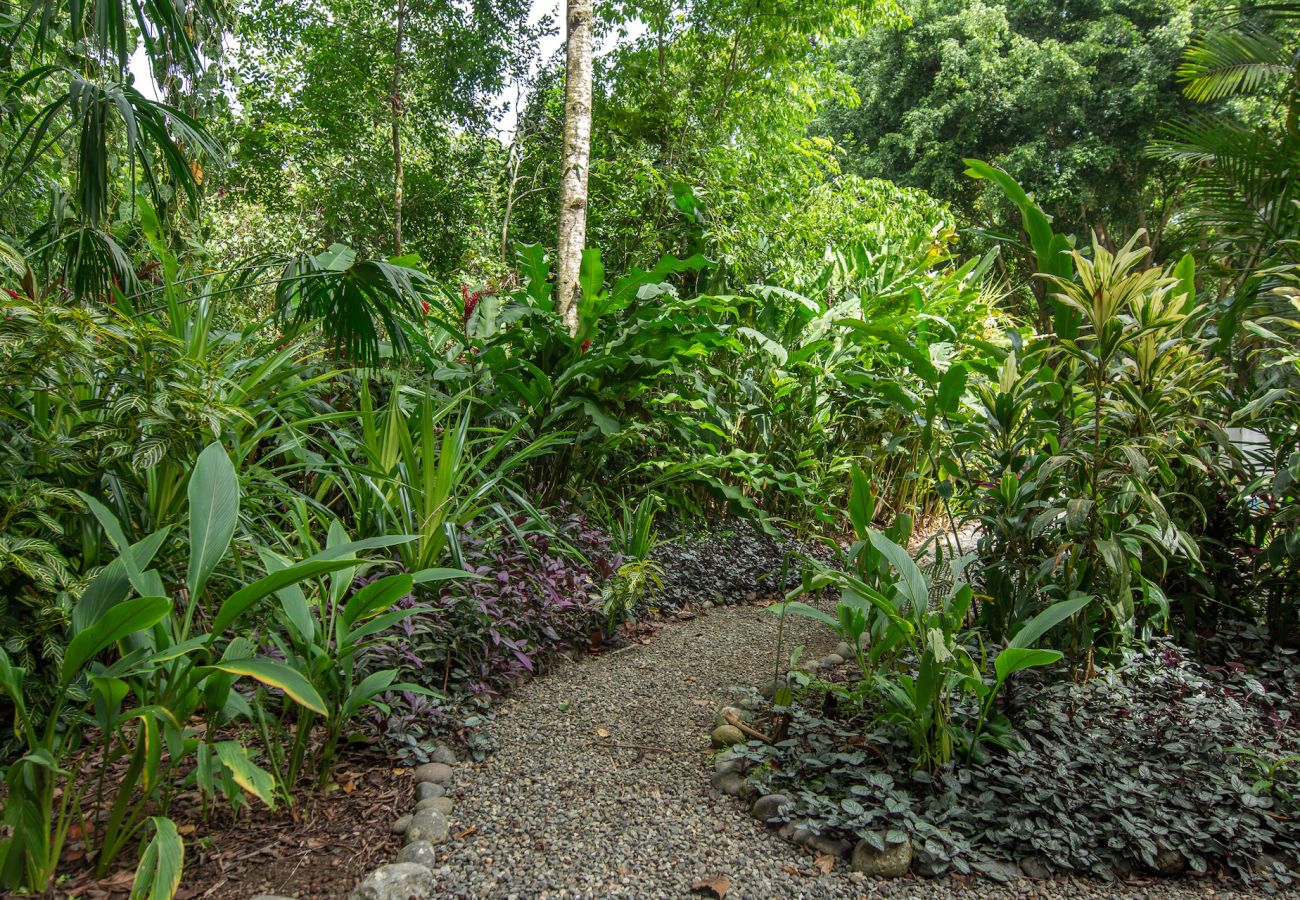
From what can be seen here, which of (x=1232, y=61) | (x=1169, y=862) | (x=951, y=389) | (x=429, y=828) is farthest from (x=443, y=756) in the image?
(x=1232, y=61)

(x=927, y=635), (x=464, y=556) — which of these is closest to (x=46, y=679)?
(x=464, y=556)

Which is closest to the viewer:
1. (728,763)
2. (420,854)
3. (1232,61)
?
(420,854)

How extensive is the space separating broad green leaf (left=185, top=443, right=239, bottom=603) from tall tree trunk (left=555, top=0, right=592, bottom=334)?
284 centimetres

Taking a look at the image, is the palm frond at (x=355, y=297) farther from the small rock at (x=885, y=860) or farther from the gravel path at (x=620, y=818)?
the small rock at (x=885, y=860)

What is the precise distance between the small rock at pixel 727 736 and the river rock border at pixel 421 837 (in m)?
0.66

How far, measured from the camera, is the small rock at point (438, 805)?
5.48ft

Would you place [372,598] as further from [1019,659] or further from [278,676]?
[1019,659]

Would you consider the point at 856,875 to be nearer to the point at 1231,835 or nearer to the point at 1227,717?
the point at 1231,835

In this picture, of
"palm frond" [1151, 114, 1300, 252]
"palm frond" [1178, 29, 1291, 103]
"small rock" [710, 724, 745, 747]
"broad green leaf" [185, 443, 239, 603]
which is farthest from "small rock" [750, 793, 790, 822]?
"palm frond" [1178, 29, 1291, 103]

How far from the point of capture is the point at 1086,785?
1662 millimetres

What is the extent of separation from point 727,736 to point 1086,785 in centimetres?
81

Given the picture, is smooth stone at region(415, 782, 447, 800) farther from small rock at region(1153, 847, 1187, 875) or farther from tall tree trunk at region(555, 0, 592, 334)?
tall tree trunk at region(555, 0, 592, 334)

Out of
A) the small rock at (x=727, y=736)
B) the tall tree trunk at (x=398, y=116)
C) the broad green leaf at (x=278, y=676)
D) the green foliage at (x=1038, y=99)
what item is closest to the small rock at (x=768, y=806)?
the small rock at (x=727, y=736)

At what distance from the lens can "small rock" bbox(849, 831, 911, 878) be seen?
1513mm
